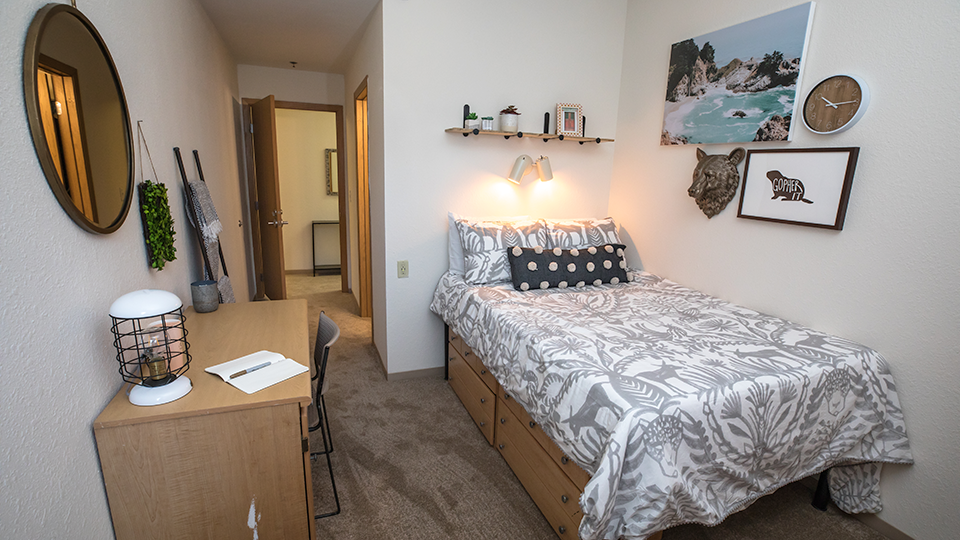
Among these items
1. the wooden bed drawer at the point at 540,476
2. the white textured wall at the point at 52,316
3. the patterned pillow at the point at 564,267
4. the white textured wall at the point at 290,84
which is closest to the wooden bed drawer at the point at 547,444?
the wooden bed drawer at the point at 540,476

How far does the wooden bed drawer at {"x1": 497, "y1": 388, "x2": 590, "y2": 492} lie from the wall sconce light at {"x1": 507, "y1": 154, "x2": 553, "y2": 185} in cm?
142

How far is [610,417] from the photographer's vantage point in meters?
1.36

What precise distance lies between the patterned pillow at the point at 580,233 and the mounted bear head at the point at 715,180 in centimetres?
61

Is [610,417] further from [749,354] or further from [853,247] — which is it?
[853,247]

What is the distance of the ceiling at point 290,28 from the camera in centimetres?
279

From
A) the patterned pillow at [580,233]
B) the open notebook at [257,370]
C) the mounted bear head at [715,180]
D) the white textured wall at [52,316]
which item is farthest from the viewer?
the patterned pillow at [580,233]

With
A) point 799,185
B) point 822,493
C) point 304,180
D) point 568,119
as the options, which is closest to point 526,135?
point 568,119

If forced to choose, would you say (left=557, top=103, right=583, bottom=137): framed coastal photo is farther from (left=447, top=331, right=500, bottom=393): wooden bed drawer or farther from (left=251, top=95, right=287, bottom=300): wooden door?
(left=251, top=95, right=287, bottom=300): wooden door

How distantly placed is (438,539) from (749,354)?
1405 millimetres

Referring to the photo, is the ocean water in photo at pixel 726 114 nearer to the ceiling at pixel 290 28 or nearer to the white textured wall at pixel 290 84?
the ceiling at pixel 290 28

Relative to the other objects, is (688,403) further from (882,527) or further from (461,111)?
(461,111)

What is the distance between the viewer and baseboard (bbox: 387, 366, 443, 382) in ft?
10.1

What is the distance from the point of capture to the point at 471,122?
2.78 m

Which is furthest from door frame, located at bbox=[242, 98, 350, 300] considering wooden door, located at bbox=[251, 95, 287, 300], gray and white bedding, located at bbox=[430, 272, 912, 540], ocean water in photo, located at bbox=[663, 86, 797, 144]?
ocean water in photo, located at bbox=[663, 86, 797, 144]
